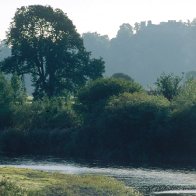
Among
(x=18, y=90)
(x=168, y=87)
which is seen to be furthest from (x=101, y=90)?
(x=18, y=90)

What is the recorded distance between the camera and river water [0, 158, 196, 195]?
59.2 m

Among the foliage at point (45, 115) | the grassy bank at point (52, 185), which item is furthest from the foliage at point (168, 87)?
the grassy bank at point (52, 185)

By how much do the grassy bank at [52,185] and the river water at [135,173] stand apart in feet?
12.3

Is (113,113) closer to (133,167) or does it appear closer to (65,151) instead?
(65,151)

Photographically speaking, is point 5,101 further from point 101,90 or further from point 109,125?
point 109,125

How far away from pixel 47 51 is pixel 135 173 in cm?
7147

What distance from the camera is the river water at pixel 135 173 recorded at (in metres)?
59.2

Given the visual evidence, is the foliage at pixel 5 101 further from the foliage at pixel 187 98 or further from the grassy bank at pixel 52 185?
the grassy bank at pixel 52 185

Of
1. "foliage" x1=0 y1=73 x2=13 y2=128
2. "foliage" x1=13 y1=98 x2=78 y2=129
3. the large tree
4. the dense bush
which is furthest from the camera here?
the large tree

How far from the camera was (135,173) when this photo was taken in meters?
71.0

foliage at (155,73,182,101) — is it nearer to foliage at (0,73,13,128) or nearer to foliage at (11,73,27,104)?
foliage at (11,73,27,104)

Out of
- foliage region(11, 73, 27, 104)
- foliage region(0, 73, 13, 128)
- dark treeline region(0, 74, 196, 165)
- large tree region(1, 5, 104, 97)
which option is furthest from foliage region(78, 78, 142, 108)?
large tree region(1, 5, 104, 97)

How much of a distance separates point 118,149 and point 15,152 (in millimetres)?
20148

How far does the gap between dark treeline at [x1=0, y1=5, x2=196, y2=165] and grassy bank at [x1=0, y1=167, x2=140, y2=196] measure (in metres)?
31.3
